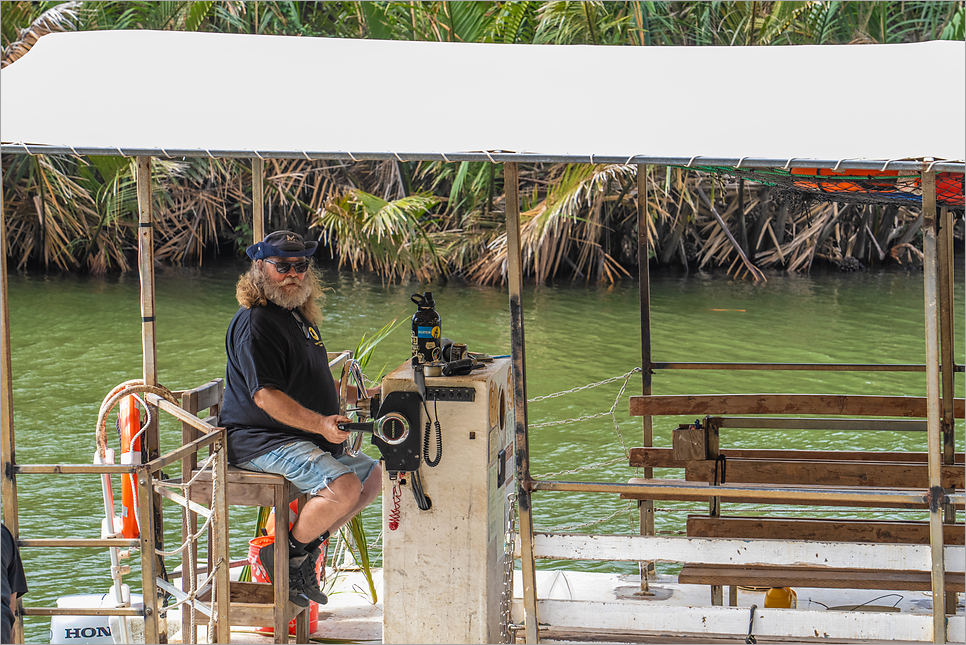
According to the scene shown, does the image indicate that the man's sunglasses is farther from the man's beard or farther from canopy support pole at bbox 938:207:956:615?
canopy support pole at bbox 938:207:956:615

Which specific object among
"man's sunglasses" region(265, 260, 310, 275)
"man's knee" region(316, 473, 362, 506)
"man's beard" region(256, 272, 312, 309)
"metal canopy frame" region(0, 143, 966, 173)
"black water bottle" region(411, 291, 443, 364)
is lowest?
"man's knee" region(316, 473, 362, 506)

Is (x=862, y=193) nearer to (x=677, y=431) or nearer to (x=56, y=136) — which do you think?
(x=677, y=431)

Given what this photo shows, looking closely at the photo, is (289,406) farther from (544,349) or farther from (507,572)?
(544,349)

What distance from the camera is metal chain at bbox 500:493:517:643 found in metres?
3.94

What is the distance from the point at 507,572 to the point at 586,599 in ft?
2.98

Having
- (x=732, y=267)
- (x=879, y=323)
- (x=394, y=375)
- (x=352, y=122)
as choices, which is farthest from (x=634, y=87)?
(x=732, y=267)

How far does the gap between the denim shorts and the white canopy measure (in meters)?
1.21

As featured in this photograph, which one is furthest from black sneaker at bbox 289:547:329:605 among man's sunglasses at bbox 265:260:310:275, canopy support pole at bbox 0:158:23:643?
man's sunglasses at bbox 265:260:310:275

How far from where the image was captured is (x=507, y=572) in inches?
158

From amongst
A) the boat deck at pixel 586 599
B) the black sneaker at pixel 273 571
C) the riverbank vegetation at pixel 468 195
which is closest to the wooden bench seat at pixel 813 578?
the boat deck at pixel 586 599

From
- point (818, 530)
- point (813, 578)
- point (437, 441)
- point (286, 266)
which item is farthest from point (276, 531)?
point (818, 530)

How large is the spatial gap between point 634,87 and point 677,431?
4.93 feet

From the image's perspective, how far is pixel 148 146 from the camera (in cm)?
318

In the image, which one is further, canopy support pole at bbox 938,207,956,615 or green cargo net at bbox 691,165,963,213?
canopy support pole at bbox 938,207,956,615
